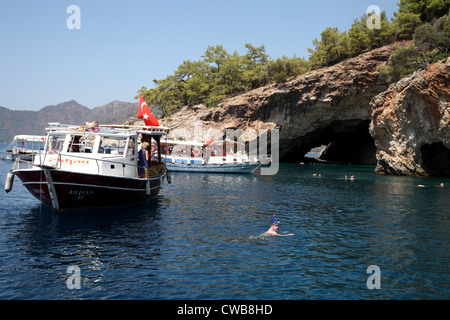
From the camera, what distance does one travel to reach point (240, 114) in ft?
199

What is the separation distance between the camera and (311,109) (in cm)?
5528

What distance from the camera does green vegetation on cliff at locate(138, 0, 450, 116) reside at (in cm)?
4075

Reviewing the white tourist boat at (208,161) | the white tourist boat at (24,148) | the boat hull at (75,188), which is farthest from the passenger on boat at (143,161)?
the white tourist boat at (208,161)

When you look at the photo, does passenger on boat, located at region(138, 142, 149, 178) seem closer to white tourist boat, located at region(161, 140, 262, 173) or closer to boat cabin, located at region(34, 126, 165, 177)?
boat cabin, located at region(34, 126, 165, 177)

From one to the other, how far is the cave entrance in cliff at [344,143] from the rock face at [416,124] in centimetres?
1582

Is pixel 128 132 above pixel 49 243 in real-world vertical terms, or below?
above

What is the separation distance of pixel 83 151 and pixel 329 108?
43073 mm

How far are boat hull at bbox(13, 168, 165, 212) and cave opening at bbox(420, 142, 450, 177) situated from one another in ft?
116

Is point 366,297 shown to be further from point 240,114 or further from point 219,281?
point 240,114

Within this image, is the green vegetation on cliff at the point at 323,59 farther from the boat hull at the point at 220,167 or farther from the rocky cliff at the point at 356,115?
the boat hull at the point at 220,167

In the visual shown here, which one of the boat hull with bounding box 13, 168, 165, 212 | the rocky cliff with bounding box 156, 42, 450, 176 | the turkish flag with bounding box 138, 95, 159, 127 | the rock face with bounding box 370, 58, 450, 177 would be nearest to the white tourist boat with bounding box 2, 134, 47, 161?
the boat hull with bounding box 13, 168, 165, 212

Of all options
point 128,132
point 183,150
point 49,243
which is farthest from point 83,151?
point 183,150

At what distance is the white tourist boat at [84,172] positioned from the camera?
17.2 metres

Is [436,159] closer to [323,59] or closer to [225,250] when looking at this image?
[323,59]
